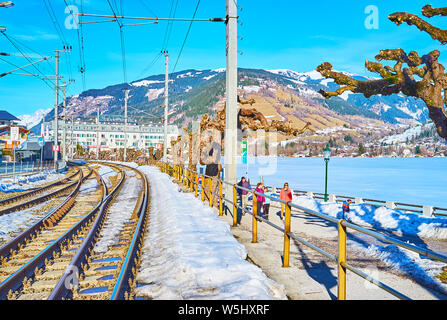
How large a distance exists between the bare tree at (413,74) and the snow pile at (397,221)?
21.6ft

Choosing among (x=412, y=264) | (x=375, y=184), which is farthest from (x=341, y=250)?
Answer: (x=375, y=184)

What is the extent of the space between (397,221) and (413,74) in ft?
32.0

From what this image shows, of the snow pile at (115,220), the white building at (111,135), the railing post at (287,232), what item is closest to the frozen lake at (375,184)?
the snow pile at (115,220)

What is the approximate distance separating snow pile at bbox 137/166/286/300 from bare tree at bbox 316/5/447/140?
16.0 feet

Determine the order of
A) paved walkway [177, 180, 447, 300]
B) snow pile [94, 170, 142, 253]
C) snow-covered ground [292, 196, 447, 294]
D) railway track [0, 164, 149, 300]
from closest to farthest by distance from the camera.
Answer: paved walkway [177, 180, 447, 300] < railway track [0, 164, 149, 300] < snow-covered ground [292, 196, 447, 294] < snow pile [94, 170, 142, 253]

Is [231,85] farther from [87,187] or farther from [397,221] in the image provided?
[87,187]

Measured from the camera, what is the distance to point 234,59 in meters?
11.4

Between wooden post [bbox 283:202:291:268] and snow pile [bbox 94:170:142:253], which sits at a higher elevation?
wooden post [bbox 283:202:291:268]

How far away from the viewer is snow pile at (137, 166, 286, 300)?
493 cm

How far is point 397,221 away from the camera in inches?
642

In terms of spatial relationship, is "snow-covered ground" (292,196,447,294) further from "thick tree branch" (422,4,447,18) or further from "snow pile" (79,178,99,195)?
"snow pile" (79,178,99,195)

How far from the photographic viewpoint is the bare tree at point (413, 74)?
8000mm

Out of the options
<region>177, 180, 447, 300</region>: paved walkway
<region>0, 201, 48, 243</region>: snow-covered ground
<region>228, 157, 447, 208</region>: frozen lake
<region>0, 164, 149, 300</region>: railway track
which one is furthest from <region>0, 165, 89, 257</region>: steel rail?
<region>228, 157, 447, 208</region>: frozen lake

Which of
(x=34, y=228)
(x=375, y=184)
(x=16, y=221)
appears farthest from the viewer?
(x=375, y=184)
